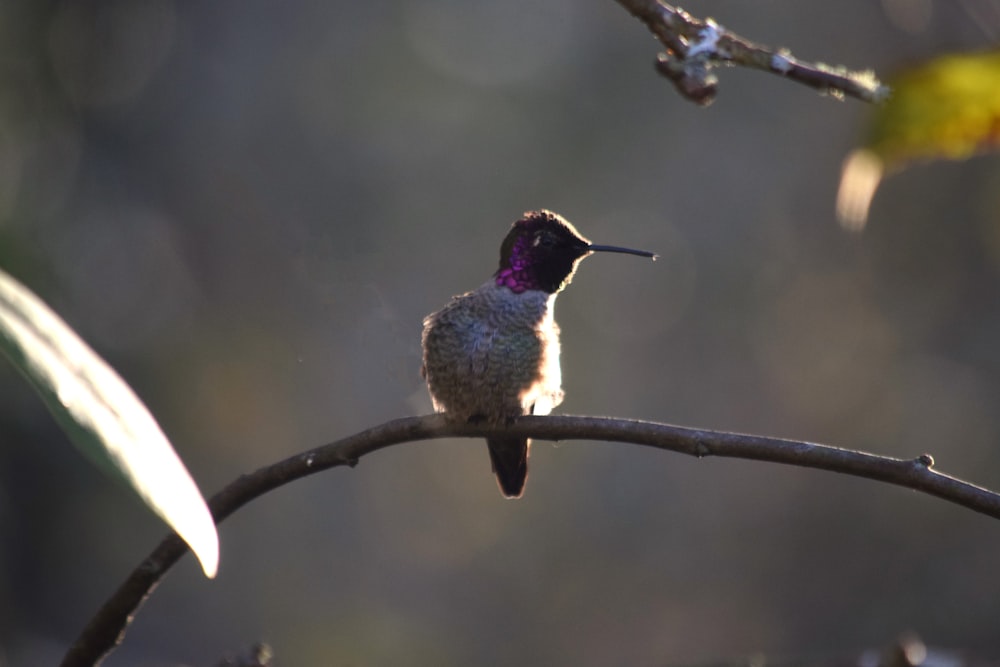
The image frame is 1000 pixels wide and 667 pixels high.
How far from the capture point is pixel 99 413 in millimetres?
731

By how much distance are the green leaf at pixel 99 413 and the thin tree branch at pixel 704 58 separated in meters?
0.80

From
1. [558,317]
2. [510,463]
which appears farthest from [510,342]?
[558,317]

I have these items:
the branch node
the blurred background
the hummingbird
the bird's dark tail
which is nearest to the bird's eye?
the hummingbird

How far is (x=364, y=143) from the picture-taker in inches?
634

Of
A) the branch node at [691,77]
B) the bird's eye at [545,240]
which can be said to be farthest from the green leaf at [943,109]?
the bird's eye at [545,240]

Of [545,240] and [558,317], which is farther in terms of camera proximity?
[558,317]

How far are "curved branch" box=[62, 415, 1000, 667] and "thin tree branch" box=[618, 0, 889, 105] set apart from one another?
0.40 metres

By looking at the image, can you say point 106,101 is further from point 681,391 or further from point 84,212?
point 681,391

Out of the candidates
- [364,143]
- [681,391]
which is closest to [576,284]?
[681,391]

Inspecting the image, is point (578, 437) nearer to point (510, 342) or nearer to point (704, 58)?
point (704, 58)

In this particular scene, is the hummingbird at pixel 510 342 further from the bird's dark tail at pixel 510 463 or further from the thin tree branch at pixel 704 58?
the thin tree branch at pixel 704 58

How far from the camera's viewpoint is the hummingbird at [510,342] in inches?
118

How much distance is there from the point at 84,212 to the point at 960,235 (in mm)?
10694

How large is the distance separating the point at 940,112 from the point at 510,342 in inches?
84.0
